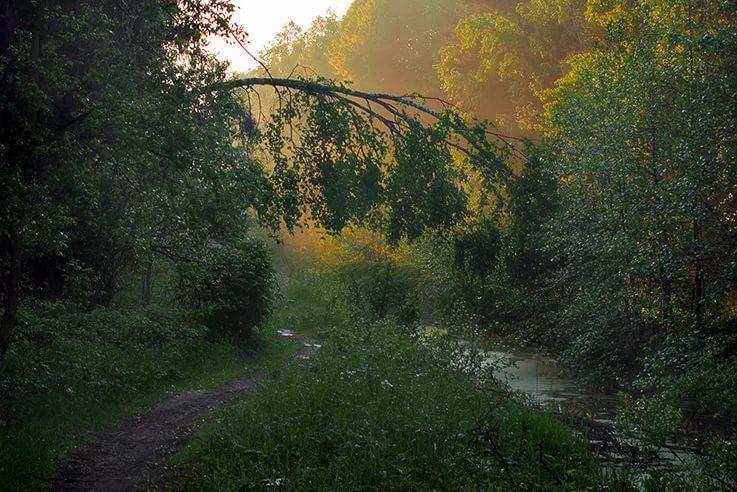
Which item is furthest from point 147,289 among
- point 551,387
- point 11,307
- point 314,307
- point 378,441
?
point 378,441

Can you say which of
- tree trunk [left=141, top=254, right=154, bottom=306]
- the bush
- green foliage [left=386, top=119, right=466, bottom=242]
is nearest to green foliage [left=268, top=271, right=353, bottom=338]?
the bush

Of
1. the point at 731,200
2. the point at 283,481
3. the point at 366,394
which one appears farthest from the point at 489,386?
the point at 283,481

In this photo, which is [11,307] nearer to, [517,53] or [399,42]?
[517,53]

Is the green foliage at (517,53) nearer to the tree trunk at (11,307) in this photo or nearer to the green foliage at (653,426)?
the green foliage at (653,426)

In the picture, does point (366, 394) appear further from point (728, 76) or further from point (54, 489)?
point (728, 76)

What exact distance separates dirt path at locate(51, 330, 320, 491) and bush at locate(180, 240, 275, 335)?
606 cm

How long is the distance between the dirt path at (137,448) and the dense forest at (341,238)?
63 millimetres

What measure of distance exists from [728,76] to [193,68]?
9187mm

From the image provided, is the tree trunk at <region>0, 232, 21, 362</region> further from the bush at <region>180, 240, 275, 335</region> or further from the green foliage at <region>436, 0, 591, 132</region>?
the green foliage at <region>436, 0, 591, 132</region>

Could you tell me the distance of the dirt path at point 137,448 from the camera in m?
9.82

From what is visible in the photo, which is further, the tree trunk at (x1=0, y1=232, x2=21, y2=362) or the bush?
the bush

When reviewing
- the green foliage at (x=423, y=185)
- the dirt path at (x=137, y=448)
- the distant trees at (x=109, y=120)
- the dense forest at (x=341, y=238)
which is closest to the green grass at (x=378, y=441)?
the dense forest at (x=341, y=238)

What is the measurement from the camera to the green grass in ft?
30.4

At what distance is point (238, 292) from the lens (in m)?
22.2
